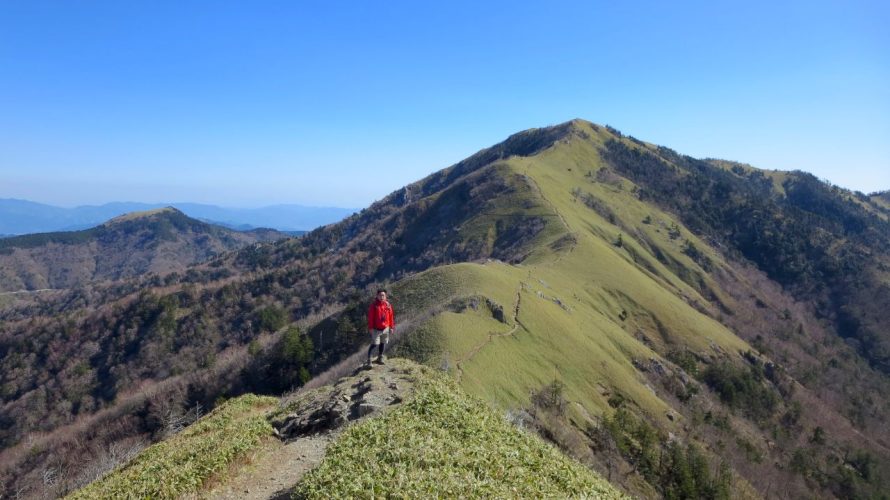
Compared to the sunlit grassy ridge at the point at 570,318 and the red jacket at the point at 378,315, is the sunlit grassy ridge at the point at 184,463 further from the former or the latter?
the sunlit grassy ridge at the point at 570,318

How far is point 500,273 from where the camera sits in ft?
234

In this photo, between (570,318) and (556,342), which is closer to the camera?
(556,342)

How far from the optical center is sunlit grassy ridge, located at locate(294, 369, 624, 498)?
1281 cm

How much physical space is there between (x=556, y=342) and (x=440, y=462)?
45.5 meters

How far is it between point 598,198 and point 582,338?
12160 cm

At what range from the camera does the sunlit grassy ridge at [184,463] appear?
15453 millimetres

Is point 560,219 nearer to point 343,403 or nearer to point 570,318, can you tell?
point 570,318

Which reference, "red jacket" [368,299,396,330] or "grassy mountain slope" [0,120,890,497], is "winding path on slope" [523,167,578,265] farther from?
"red jacket" [368,299,396,330]

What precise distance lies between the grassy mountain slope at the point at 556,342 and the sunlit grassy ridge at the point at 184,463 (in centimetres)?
1984

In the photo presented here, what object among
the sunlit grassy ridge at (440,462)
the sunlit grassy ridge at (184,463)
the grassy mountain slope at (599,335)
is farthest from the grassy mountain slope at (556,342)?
the sunlit grassy ridge at (184,463)

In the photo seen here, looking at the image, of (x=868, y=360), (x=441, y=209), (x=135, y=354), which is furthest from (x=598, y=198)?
(x=135, y=354)

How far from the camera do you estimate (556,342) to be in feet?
188

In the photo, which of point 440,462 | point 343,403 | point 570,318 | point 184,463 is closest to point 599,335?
point 570,318

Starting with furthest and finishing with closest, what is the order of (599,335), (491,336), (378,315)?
1. (599,335)
2. (491,336)
3. (378,315)
